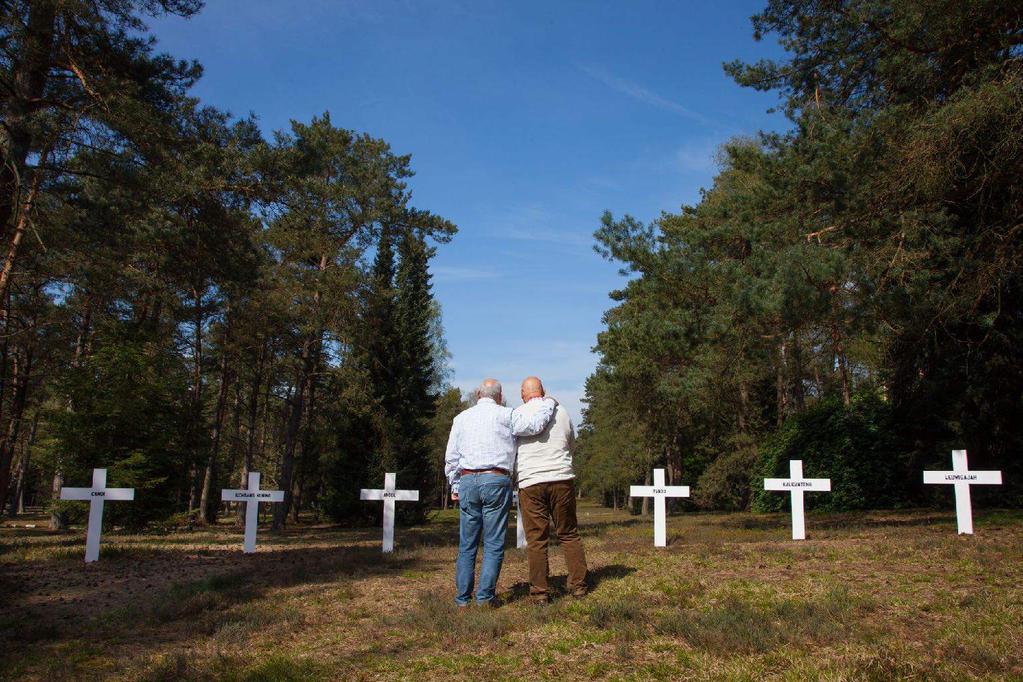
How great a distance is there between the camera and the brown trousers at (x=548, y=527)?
5.59m

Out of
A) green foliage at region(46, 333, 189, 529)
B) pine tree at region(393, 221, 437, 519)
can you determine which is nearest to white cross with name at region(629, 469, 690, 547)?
green foliage at region(46, 333, 189, 529)

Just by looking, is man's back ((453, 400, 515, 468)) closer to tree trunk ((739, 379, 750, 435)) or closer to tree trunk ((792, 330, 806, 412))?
tree trunk ((792, 330, 806, 412))

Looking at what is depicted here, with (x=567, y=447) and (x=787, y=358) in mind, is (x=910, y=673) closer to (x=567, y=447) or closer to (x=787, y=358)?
(x=567, y=447)

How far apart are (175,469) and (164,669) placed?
1587 cm

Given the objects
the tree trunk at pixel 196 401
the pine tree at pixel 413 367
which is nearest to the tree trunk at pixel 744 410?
the pine tree at pixel 413 367

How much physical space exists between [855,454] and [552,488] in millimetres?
18388

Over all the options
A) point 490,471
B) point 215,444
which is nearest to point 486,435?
point 490,471

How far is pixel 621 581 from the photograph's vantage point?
253 inches

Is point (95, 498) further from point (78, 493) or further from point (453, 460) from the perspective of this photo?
point (453, 460)

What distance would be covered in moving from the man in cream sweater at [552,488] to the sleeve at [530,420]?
0.15 ft

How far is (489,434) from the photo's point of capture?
571 centimetres

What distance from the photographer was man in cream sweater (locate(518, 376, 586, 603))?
576 cm

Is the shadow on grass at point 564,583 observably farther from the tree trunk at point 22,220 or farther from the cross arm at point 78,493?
the tree trunk at point 22,220

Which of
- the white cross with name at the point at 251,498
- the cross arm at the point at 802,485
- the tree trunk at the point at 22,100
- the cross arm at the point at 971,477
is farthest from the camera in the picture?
the white cross with name at the point at 251,498
